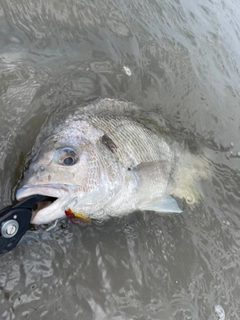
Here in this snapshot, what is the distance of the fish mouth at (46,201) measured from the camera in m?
2.79

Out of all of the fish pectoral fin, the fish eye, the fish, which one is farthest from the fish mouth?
the fish pectoral fin

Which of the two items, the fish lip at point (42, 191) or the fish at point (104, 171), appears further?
the fish at point (104, 171)

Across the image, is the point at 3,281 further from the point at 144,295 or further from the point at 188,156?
the point at 188,156

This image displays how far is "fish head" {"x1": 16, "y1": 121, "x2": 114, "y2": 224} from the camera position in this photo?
284cm

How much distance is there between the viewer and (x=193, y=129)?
16.8 ft

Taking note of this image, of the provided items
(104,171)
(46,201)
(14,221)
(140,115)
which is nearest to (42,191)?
(46,201)

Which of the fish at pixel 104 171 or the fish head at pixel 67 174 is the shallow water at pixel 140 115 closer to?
the fish at pixel 104 171

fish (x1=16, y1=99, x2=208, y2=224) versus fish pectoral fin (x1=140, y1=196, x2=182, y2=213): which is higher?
fish (x1=16, y1=99, x2=208, y2=224)

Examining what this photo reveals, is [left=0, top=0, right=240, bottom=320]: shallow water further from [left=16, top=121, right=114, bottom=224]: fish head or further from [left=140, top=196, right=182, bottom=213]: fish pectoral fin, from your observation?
[left=16, top=121, right=114, bottom=224]: fish head

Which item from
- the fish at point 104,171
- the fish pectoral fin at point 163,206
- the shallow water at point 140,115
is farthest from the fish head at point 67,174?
the fish pectoral fin at point 163,206

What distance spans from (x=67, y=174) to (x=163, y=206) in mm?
1245

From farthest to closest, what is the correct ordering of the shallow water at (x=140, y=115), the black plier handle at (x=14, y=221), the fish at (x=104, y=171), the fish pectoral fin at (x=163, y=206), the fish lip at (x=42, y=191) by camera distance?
1. the fish pectoral fin at (x=163, y=206)
2. the shallow water at (x=140, y=115)
3. the fish at (x=104, y=171)
4. the fish lip at (x=42, y=191)
5. the black plier handle at (x=14, y=221)

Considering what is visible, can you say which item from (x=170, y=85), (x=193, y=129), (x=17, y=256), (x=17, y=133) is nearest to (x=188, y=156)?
(x=193, y=129)

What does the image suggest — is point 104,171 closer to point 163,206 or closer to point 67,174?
point 67,174
